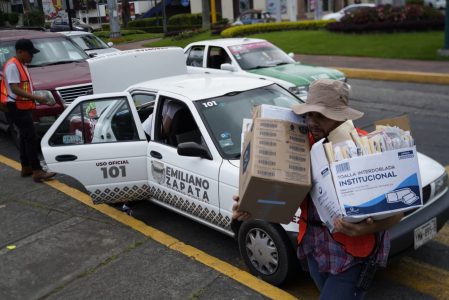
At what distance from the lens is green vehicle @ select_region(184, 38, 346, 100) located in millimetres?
9438

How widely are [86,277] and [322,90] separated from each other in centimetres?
263

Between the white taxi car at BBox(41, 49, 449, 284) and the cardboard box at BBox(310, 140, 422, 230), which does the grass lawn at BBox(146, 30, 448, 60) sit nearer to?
the white taxi car at BBox(41, 49, 449, 284)

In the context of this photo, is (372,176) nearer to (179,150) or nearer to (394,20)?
(179,150)

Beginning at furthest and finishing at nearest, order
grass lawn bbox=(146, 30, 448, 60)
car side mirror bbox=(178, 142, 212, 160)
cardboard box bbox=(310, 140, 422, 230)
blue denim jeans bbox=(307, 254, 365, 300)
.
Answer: grass lawn bbox=(146, 30, 448, 60), car side mirror bbox=(178, 142, 212, 160), blue denim jeans bbox=(307, 254, 365, 300), cardboard box bbox=(310, 140, 422, 230)

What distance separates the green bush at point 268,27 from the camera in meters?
23.3

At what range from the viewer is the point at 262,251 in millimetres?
3854

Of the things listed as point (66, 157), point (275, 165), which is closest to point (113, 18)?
point (66, 157)

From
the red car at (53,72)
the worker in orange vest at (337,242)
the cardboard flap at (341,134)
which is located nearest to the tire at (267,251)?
the worker in orange vest at (337,242)

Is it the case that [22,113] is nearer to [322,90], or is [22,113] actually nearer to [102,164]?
[102,164]

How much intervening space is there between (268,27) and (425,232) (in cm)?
2151

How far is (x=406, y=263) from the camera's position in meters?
4.10

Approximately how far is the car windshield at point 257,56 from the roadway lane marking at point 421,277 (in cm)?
654

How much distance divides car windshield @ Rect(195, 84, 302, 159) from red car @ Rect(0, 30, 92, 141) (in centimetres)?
409

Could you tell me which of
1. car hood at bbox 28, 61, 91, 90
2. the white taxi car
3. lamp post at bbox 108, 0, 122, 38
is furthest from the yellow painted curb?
lamp post at bbox 108, 0, 122, 38
